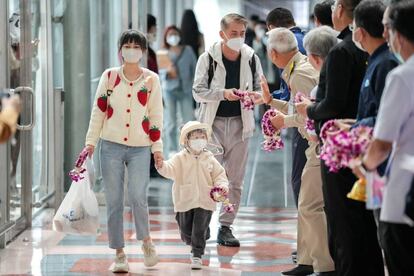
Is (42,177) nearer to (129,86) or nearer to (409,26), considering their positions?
(129,86)

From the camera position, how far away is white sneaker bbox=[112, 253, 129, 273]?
7395mm

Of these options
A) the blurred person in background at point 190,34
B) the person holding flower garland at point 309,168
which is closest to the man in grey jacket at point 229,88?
the person holding flower garland at point 309,168

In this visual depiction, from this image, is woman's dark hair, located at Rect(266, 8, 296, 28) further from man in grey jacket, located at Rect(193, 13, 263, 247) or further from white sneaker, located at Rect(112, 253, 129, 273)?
white sneaker, located at Rect(112, 253, 129, 273)

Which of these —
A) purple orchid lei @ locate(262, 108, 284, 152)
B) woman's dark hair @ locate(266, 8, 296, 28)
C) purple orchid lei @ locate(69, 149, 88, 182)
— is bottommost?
purple orchid lei @ locate(69, 149, 88, 182)

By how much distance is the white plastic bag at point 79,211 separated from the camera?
7355mm

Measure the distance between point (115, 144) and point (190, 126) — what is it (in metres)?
0.54

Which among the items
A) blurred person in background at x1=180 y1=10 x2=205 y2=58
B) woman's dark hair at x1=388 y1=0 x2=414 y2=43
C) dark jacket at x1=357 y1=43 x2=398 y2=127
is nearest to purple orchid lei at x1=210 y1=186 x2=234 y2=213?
dark jacket at x1=357 y1=43 x2=398 y2=127

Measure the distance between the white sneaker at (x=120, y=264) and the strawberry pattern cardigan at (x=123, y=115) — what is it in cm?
78

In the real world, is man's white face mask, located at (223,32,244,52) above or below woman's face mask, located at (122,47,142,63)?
above

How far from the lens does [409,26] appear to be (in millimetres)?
4523

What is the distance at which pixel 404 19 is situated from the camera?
4.51 metres

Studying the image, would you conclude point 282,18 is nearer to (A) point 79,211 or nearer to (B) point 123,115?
(B) point 123,115

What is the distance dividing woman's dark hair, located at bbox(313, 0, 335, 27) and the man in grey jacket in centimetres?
95

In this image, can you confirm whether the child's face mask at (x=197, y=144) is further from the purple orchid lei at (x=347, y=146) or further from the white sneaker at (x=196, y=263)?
the purple orchid lei at (x=347, y=146)
